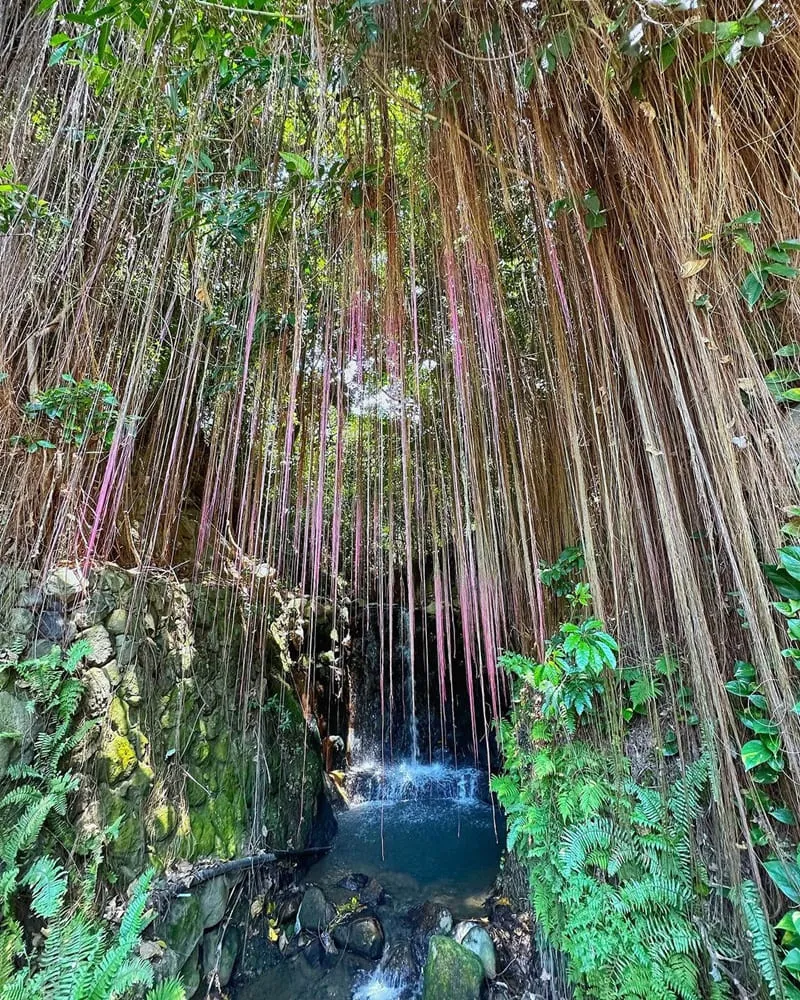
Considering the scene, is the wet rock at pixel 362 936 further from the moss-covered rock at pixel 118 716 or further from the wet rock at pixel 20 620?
the wet rock at pixel 20 620

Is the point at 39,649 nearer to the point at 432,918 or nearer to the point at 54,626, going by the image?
the point at 54,626

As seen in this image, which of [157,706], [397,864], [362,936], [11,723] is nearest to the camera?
[11,723]

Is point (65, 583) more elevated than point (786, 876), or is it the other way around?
point (65, 583)

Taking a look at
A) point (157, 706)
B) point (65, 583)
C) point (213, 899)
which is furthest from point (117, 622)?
point (213, 899)

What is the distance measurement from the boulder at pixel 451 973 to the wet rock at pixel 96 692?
1678mm

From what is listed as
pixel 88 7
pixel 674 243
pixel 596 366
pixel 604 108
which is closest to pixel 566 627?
pixel 596 366

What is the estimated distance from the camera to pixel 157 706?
5.57 feet

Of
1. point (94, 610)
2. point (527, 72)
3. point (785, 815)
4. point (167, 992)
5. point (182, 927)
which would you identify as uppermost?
point (527, 72)

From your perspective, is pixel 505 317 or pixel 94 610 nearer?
pixel 505 317

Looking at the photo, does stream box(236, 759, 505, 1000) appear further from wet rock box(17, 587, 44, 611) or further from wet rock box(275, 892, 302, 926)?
wet rock box(17, 587, 44, 611)

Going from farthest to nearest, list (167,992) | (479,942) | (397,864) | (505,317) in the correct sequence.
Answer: (397,864) < (479,942) < (505,317) < (167,992)

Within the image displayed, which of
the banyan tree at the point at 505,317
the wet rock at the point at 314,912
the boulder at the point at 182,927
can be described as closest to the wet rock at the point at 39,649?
the banyan tree at the point at 505,317

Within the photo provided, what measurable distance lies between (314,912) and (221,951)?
22.9 inches

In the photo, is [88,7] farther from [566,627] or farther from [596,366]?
[566,627]
